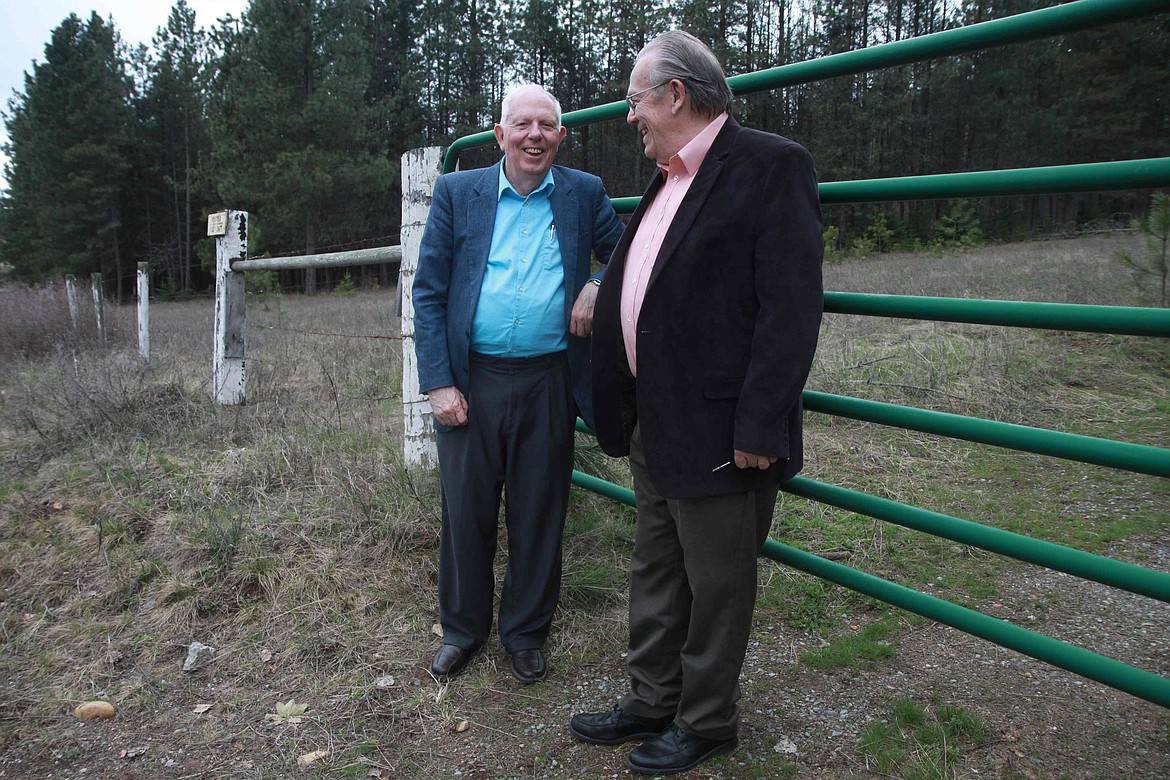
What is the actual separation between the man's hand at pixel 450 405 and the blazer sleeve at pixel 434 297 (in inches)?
1.1

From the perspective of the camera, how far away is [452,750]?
2.50 m

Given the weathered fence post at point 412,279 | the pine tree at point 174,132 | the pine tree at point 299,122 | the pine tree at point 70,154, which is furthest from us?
the pine tree at point 174,132

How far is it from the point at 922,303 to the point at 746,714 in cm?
133

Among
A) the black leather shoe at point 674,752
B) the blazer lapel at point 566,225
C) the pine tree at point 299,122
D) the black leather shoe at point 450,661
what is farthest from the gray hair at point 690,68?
the pine tree at point 299,122

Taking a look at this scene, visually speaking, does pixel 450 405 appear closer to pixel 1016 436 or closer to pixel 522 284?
pixel 522 284

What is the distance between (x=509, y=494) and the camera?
2.93m

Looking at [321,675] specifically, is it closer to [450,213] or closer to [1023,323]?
[450,213]

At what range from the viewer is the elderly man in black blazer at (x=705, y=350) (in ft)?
6.33

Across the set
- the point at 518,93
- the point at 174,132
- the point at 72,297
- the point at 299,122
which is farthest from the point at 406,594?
the point at 174,132

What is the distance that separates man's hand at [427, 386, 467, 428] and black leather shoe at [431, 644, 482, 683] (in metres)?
0.81

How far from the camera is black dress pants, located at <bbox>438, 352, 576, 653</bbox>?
9.17ft

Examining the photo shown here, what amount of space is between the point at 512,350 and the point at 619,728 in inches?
48.4

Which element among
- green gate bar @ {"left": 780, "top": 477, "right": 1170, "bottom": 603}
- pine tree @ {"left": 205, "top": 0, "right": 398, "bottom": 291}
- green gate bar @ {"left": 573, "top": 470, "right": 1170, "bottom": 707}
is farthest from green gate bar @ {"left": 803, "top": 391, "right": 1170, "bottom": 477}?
pine tree @ {"left": 205, "top": 0, "right": 398, "bottom": 291}

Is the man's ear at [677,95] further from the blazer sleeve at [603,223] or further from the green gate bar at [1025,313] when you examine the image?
the blazer sleeve at [603,223]
